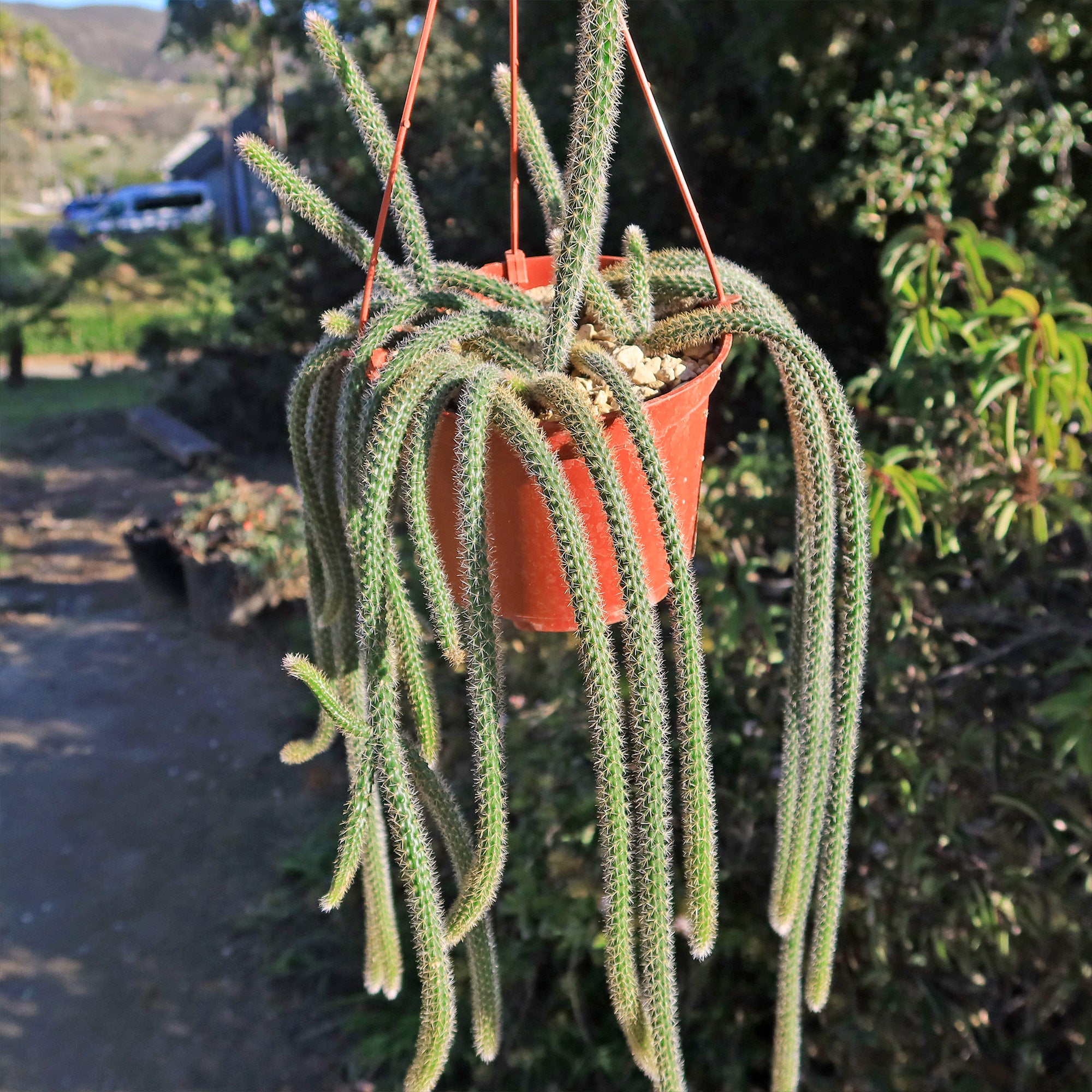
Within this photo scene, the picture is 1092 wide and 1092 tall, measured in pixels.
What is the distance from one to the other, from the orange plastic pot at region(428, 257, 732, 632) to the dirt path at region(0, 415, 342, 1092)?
7.66 ft

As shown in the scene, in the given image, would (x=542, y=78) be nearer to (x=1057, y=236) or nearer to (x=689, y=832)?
(x=1057, y=236)

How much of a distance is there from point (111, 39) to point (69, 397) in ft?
356

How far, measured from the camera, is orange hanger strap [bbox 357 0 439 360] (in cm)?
88

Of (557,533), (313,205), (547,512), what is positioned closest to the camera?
(557,533)

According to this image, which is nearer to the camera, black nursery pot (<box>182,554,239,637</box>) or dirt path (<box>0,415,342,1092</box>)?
dirt path (<box>0,415,342,1092</box>)

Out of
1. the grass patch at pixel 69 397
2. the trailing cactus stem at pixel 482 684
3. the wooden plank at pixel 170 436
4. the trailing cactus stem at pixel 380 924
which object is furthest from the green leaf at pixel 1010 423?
the grass patch at pixel 69 397

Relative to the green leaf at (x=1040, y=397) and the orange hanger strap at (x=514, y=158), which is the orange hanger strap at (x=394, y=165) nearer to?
the orange hanger strap at (x=514, y=158)

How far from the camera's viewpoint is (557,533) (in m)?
0.89

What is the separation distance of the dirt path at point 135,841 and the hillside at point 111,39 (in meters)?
94.9

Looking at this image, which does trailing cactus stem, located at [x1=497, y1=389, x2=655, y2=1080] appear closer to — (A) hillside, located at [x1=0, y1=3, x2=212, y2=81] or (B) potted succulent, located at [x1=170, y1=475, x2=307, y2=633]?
(B) potted succulent, located at [x1=170, y1=475, x2=307, y2=633]

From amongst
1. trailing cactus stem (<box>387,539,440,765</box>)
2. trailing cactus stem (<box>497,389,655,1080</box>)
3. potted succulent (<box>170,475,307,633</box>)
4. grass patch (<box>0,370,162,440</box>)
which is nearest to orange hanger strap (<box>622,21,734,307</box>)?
trailing cactus stem (<box>497,389,655,1080</box>)

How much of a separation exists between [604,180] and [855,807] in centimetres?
161

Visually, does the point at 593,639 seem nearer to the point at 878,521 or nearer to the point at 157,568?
the point at 878,521

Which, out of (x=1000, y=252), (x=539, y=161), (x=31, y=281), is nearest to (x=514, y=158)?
(x=539, y=161)
